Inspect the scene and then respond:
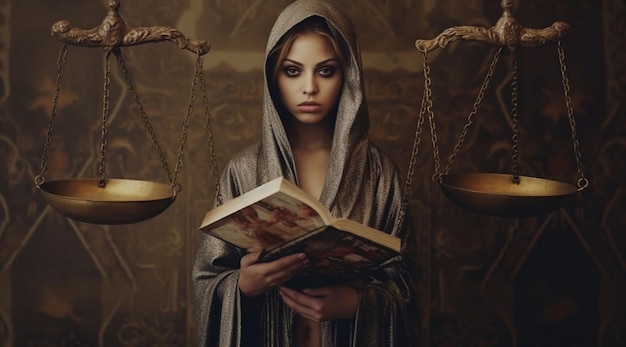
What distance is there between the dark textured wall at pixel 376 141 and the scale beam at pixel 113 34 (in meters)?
1.19

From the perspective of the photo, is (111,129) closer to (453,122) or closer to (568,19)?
(453,122)

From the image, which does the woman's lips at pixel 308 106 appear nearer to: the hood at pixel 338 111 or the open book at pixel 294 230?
the hood at pixel 338 111

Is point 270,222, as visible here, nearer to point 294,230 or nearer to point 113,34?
point 294,230

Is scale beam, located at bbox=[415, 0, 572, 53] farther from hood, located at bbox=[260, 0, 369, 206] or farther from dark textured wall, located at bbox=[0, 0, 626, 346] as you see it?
dark textured wall, located at bbox=[0, 0, 626, 346]

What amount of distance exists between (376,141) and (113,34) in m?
1.52

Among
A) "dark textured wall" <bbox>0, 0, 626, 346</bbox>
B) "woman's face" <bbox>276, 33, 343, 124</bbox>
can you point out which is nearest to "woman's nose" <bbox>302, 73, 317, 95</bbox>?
"woman's face" <bbox>276, 33, 343, 124</bbox>

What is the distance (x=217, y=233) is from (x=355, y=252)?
0.33 meters

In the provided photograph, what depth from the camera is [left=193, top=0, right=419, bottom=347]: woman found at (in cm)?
229

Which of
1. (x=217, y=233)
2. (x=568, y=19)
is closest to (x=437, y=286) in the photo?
(x=568, y=19)

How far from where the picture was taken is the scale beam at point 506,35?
2.31 meters

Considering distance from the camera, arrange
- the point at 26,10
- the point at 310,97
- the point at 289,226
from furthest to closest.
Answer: the point at 26,10, the point at 310,97, the point at 289,226

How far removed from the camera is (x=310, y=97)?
2.32 metres

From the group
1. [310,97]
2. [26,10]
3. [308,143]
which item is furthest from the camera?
[26,10]

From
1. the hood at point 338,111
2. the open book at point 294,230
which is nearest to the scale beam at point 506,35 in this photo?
the hood at point 338,111
